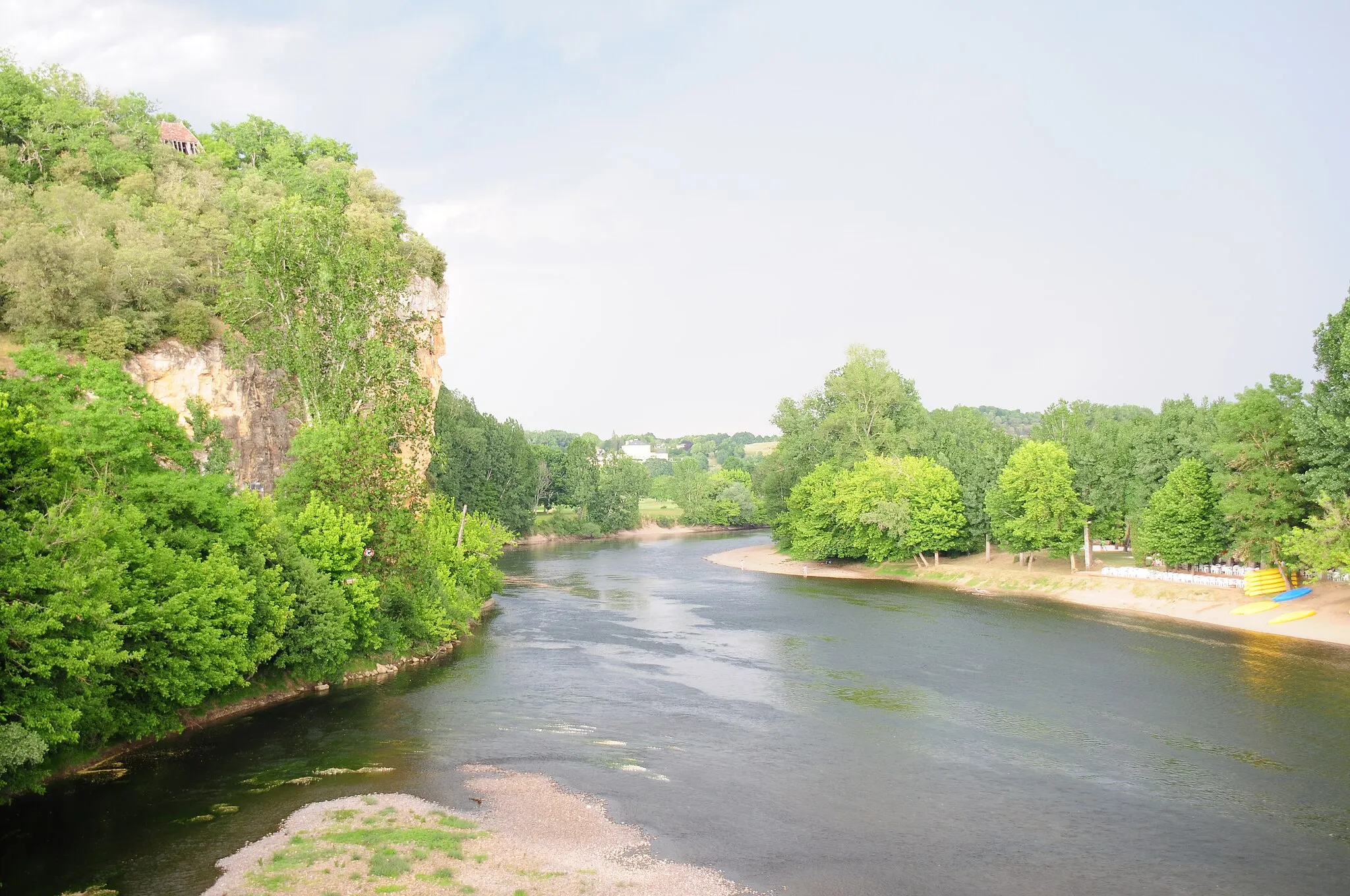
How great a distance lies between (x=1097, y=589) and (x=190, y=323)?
6066cm

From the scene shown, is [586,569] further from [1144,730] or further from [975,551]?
[1144,730]

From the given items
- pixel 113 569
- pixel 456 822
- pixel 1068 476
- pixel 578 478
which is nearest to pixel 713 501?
pixel 578 478

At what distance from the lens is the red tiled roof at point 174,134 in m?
77.1

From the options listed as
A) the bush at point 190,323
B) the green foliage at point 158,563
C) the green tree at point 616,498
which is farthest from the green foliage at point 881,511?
the bush at point 190,323

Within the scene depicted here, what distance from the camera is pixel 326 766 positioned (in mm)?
27000

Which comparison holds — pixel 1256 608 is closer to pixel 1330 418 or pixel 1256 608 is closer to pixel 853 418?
pixel 1330 418

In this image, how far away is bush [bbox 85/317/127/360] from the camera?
41.0m

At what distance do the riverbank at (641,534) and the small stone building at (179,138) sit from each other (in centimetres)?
5705

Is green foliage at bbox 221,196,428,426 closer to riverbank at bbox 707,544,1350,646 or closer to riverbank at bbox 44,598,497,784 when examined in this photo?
riverbank at bbox 44,598,497,784

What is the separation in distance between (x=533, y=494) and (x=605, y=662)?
8752 centimetres

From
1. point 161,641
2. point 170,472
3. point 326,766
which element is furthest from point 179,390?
point 326,766

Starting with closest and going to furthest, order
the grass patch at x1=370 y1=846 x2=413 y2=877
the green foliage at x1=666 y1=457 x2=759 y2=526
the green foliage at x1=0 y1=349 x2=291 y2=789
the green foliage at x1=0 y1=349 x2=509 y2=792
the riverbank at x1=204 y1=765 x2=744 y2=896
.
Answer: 1. the riverbank at x1=204 y1=765 x2=744 y2=896
2. the grass patch at x1=370 y1=846 x2=413 y2=877
3. the green foliage at x1=0 y1=349 x2=291 y2=789
4. the green foliage at x1=0 y1=349 x2=509 y2=792
5. the green foliage at x1=666 y1=457 x2=759 y2=526

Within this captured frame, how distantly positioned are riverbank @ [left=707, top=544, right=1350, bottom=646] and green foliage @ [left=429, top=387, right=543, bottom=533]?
105 feet

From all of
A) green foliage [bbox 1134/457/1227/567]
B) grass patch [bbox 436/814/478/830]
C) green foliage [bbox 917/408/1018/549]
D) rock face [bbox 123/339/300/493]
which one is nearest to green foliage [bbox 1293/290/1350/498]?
green foliage [bbox 1134/457/1227/567]
